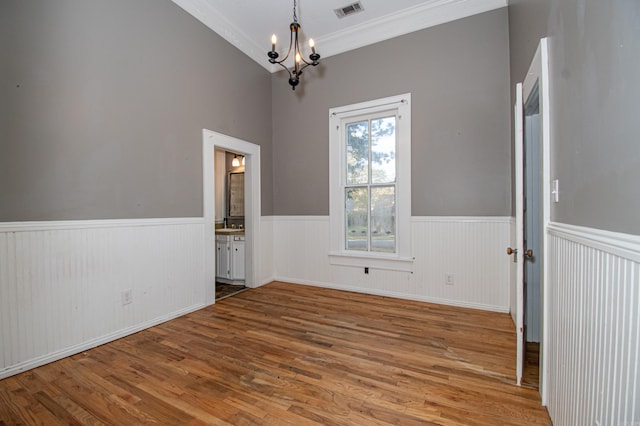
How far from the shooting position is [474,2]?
10.3 ft

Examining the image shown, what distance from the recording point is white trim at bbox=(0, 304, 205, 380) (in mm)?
1953

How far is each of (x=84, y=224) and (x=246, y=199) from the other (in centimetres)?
211

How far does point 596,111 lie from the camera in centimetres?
101

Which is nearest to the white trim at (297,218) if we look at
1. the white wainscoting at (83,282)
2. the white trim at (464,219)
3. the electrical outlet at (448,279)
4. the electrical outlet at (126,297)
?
the white trim at (464,219)

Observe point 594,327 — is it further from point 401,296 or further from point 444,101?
point 444,101

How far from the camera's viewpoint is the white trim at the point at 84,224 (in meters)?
1.96

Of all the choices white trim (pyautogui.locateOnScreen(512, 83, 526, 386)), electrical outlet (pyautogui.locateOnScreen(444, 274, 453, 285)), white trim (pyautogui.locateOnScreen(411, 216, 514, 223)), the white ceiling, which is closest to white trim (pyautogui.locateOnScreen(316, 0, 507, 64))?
the white ceiling

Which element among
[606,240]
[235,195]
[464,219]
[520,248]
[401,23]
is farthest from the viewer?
[235,195]

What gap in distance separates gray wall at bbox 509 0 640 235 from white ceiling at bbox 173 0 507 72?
2178 mm

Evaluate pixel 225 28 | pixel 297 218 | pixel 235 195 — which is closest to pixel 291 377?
pixel 297 218

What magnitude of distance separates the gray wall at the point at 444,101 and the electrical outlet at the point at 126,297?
2.52m

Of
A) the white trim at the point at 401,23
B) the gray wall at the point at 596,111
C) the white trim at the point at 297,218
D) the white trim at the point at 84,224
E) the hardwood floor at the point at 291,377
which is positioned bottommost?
the hardwood floor at the point at 291,377

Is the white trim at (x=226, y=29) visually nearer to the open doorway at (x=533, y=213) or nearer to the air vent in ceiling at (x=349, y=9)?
the air vent in ceiling at (x=349, y=9)

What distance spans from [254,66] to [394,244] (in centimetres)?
336
